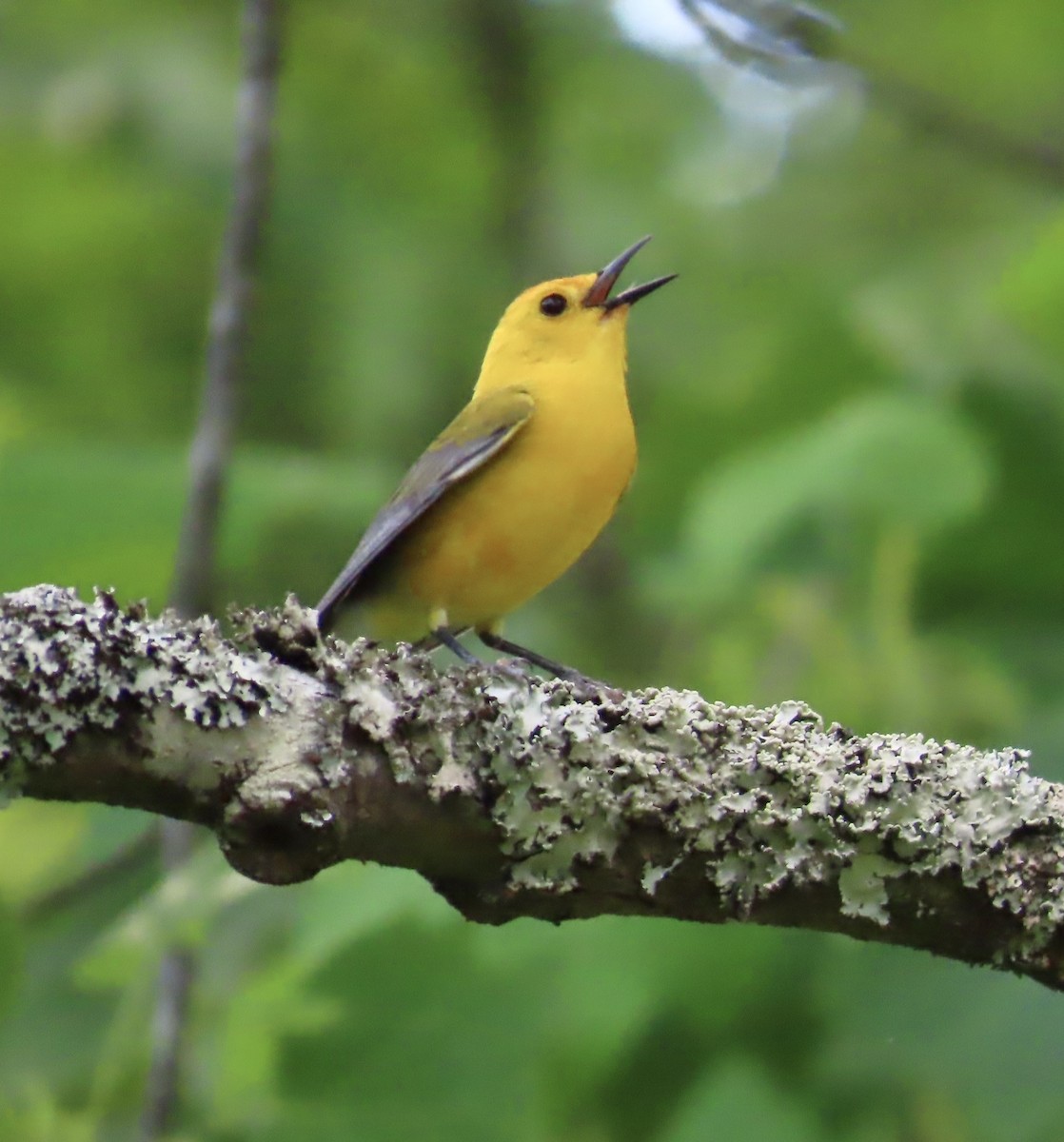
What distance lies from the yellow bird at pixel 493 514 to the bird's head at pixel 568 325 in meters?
0.30

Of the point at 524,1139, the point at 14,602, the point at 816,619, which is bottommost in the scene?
the point at 524,1139

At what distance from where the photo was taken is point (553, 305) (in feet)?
18.7

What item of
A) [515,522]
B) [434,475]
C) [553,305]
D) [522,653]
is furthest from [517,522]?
[553,305]

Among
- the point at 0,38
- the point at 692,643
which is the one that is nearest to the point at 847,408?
the point at 692,643

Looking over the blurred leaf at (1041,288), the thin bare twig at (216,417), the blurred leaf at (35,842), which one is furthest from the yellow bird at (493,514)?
the blurred leaf at (35,842)

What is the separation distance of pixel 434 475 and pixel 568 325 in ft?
3.60

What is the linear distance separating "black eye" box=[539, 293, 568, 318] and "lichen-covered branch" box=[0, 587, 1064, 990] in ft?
9.24

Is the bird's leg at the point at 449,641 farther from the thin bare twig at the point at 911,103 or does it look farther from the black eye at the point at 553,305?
the thin bare twig at the point at 911,103

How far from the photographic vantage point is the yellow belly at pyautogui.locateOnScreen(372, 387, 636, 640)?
4680mm

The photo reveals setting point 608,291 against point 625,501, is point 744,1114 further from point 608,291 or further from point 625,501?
point 625,501

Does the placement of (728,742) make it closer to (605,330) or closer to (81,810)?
(605,330)

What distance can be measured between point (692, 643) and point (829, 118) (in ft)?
14.5

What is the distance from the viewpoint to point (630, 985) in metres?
4.76

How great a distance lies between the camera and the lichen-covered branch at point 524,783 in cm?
232
